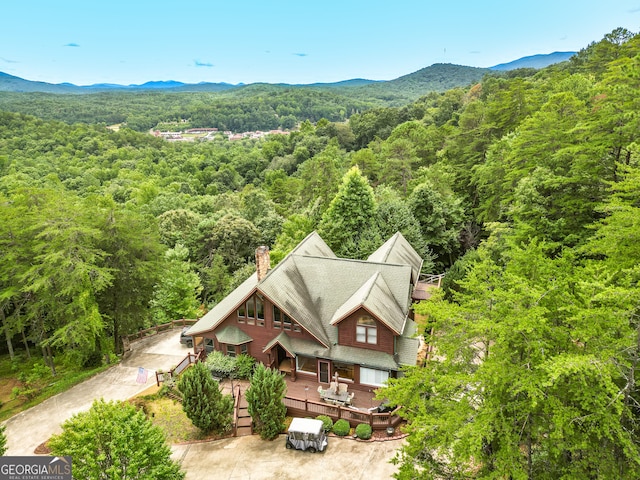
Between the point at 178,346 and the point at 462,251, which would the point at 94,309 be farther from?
the point at 462,251

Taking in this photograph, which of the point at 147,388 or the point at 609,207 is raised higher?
the point at 609,207

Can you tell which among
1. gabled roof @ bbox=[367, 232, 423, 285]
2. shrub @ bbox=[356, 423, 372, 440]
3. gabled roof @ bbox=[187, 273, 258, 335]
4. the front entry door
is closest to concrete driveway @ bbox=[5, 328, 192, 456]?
gabled roof @ bbox=[187, 273, 258, 335]

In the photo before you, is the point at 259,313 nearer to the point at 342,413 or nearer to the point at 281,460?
the point at 342,413

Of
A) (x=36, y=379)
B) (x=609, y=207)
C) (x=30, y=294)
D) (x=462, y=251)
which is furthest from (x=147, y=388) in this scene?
(x=462, y=251)

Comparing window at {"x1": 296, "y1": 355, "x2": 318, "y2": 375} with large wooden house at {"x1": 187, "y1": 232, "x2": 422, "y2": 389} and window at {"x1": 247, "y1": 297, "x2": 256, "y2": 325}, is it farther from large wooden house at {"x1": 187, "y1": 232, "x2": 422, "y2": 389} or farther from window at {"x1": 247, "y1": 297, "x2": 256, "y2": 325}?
window at {"x1": 247, "y1": 297, "x2": 256, "y2": 325}

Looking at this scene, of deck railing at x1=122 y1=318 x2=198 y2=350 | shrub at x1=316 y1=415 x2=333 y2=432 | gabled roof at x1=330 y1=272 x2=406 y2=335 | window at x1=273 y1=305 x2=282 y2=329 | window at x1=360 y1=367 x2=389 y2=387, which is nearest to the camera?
shrub at x1=316 y1=415 x2=333 y2=432

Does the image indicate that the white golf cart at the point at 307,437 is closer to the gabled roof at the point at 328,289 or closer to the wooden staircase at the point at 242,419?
the wooden staircase at the point at 242,419

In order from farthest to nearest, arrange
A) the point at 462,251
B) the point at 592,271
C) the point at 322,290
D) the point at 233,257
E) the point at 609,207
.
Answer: the point at 233,257 → the point at 462,251 → the point at 322,290 → the point at 609,207 → the point at 592,271

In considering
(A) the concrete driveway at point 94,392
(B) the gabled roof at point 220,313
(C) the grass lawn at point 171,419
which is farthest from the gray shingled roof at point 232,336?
(A) the concrete driveway at point 94,392
